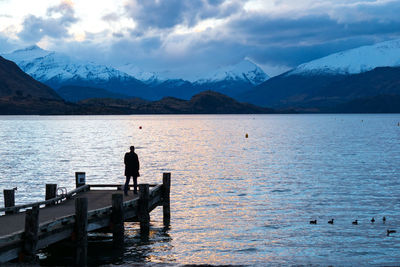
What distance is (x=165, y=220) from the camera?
32188 millimetres

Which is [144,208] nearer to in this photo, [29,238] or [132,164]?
[132,164]

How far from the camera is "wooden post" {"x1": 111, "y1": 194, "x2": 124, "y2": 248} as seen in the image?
24812mm

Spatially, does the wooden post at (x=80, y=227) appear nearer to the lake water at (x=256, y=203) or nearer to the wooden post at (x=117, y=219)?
the lake water at (x=256, y=203)

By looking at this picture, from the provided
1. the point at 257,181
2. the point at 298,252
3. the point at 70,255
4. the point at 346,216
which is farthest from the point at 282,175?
the point at 70,255

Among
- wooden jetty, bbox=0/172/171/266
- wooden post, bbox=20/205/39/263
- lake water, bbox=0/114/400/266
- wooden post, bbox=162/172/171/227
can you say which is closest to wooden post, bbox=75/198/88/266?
wooden jetty, bbox=0/172/171/266

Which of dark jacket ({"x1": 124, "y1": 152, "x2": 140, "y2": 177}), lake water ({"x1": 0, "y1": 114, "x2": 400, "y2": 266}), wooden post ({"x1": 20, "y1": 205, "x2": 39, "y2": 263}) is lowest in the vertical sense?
lake water ({"x1": 0, "y1": 114, "x2": 400, "y2": 266})

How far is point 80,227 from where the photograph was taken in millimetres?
21688

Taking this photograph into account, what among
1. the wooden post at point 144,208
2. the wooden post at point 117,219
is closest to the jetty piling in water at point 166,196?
the wooden post at point 144,208

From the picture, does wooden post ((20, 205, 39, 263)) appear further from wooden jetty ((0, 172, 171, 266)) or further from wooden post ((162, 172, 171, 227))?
wooden post ((162, 172, 171, 227))

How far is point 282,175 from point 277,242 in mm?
28128

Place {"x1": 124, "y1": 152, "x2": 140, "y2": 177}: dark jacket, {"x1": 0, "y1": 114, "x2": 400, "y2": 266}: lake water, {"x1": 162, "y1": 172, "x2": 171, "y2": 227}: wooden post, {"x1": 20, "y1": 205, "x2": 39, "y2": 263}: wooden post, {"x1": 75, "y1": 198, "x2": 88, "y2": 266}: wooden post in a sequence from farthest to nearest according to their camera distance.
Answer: {"x1": 162, "y1": 172, "x2": 171, "y2": 227}: wooden post
{"x1": 124, "y1": 152, "x2": 140, "y2": 177}: dark jacket
{"x1": 0, "y1": 114, "x2": 400, "y2": 266}: lake water
{"x1": 75, "y1": 198, "x2": 88, "y2": 266}: wooden post
{"x1": 20, "y1": 205, "x2": 39, "y2": 263}: wooden post

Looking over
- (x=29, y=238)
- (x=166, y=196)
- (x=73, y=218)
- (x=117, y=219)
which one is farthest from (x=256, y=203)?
(x=29, y=238)

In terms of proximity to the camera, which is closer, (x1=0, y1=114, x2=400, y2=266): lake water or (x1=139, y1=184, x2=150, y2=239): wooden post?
(x1=0, y1=114, x2=400, y2=266): lake water

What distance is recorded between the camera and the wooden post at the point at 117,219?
2481cm
